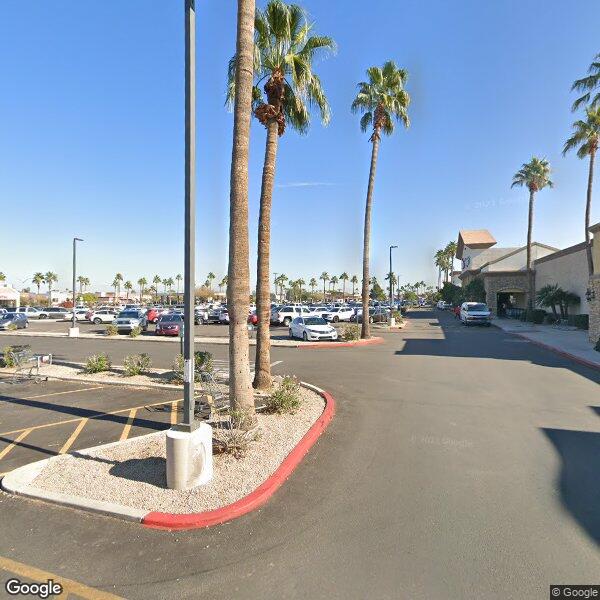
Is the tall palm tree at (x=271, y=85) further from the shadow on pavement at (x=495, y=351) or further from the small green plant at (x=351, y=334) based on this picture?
the small green plant at (x=351, y=334)

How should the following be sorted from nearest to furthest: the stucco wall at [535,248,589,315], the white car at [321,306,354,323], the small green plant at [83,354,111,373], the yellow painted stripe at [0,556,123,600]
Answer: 1. the yellow painted stripe at [0,556,123,600]
2. the small green plant at [83,354,111,373]
3. the stucco wall at [535,248,589,315]
4. the white car at [321,306,354,323]

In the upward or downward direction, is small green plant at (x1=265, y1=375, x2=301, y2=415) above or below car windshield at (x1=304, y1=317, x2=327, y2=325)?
below

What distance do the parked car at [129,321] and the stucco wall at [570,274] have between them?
3386 cm

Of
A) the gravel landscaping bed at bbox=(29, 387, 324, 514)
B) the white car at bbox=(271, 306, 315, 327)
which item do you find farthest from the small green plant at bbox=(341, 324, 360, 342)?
the gravel landscaping bed at bbox=(29, 387, 324, 514)

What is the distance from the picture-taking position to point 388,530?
4.07 metres

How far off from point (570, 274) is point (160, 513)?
38.6 metres

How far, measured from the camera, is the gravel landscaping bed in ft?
15.2

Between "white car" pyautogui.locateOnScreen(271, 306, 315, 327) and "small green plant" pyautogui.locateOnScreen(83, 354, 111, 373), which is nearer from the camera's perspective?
"small green plant" pyautogui.locateOnScreen(83, 354, 111, 373)

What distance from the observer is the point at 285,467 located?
5.46 meters

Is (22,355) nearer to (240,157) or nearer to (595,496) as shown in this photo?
(240,157)

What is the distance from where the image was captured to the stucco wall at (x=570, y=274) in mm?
31094

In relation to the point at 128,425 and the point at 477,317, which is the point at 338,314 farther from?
the point at 128,425

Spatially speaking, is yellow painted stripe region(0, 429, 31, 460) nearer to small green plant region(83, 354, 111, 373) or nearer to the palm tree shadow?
small green plant region(83, 354, 111, 373)

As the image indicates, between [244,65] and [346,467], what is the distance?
670 centimetres
